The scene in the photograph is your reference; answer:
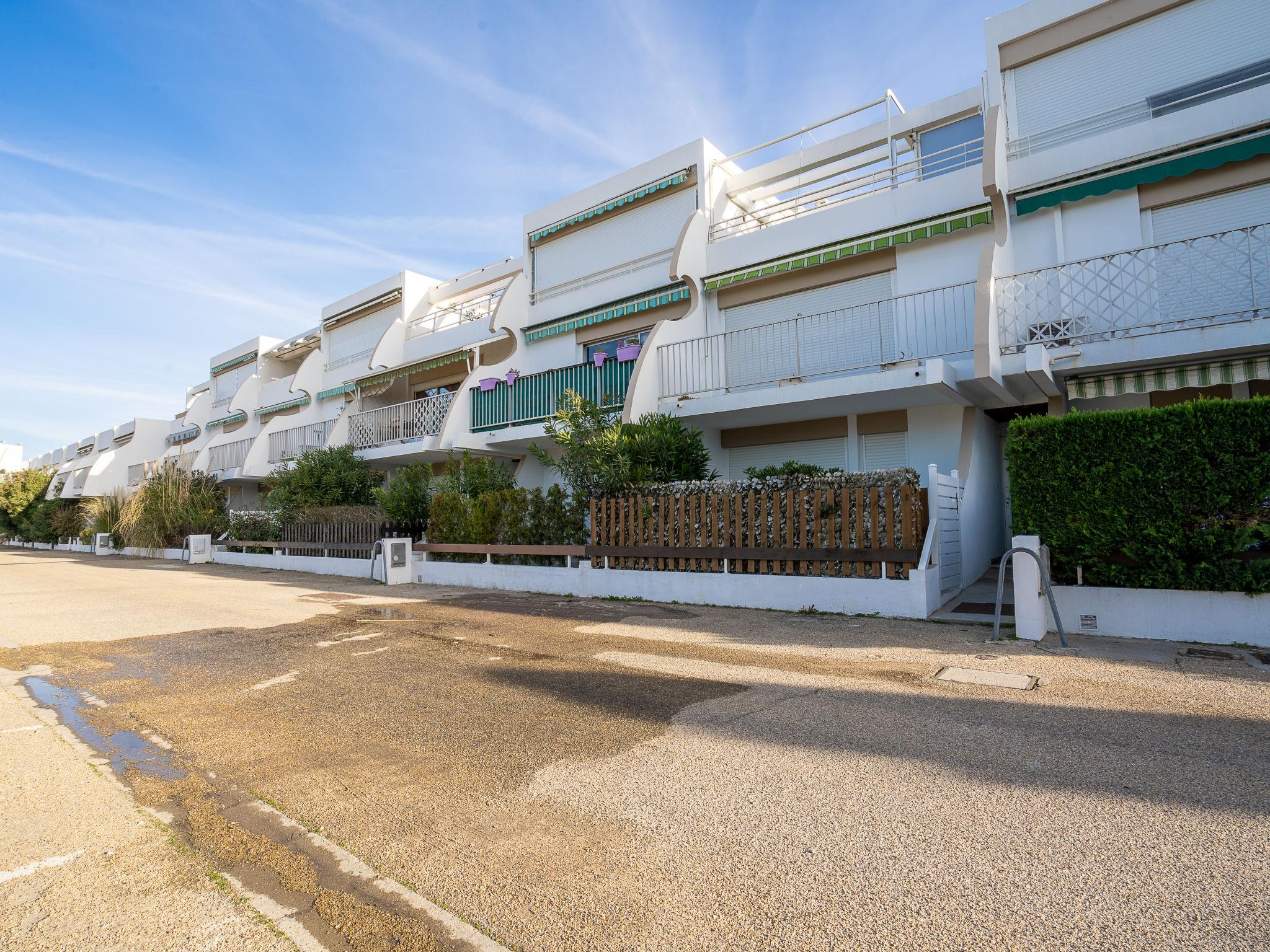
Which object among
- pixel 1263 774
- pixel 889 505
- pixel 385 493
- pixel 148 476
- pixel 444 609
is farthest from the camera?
pixel 148 476

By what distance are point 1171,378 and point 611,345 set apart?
11079 millimetres

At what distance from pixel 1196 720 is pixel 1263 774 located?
94 centimetres

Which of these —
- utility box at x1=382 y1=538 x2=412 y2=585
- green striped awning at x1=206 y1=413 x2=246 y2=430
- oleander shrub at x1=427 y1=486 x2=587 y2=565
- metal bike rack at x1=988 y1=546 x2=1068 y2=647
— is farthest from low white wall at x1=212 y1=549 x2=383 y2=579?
metal bike rack at x1=988 y1=546 x2=1068 y2=647

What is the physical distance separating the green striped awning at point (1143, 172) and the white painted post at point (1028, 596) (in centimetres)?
669

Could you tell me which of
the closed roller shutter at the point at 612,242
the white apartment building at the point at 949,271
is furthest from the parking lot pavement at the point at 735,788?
the closed roller shutter at the point at 612,242

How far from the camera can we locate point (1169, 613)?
697 centimetres

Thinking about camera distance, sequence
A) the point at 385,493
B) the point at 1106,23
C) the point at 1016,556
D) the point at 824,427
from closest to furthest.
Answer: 1. the point at 1016,556
2. the point at 1106,23
3. the point at 824,427
4. the point at 385,493

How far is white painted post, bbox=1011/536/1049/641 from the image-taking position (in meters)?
7.12

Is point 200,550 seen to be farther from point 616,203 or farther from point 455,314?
point 616,203

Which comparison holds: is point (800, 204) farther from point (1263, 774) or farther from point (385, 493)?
point (1263, 774)

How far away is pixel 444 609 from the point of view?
10477mm

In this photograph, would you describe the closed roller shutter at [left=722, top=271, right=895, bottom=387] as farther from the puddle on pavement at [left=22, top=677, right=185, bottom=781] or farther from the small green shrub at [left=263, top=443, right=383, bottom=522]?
the small green shrub at [left=263, top=443, right=383, bottom=522]

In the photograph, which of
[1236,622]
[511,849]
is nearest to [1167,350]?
[1236,622]

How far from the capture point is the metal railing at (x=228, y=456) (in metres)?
27.7
